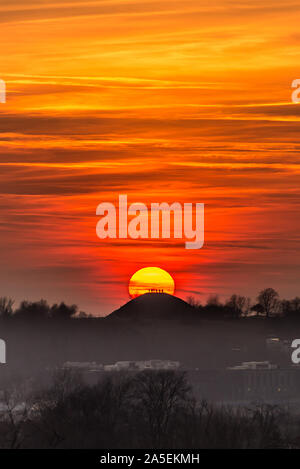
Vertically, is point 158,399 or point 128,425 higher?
point 158,399

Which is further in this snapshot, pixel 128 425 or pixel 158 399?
pixel 158 399

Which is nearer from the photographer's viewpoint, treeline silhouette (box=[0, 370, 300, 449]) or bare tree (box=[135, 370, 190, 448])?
treeline silhouette (box=[0, 370, 300, 449])

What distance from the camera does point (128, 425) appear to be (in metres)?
108

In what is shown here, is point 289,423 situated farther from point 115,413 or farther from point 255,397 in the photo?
point 255,397

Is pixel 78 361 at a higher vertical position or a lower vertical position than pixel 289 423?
higher

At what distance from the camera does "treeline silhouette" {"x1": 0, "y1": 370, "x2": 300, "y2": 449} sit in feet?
334

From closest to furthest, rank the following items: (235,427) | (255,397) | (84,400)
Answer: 1. (235,427)
2. (84,400)
3. (255,397)

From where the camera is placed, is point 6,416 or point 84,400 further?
point 6,416

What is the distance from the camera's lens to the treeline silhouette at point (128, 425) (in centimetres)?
10188

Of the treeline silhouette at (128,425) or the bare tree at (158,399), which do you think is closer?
the treeline silhouette at (128,425)
